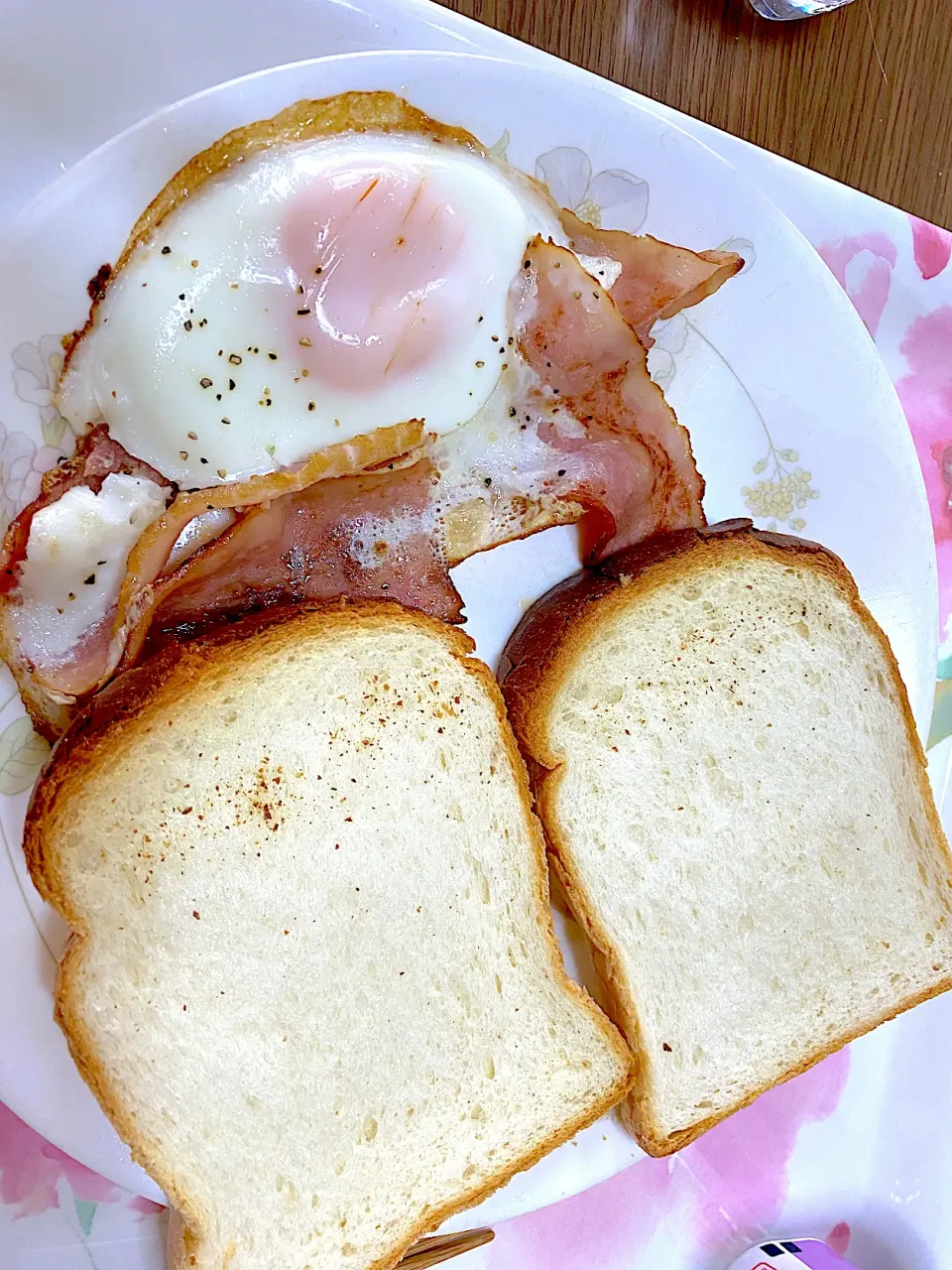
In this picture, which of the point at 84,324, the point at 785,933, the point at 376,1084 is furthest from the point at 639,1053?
the point at 84,324

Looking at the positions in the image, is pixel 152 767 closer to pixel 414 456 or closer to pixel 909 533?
pixel 414 456

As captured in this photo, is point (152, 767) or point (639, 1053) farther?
point (639, 1053)

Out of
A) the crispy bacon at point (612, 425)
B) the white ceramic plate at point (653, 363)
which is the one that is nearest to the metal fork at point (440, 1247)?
the white ceramic plate at point (653, 363)

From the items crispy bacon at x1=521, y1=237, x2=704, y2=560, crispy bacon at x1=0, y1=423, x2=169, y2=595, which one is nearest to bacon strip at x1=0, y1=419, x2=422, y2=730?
crispy bacon at x1=0, y1=423, x2=169, y2=595

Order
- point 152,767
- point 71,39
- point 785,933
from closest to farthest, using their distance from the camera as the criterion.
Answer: point 152,767, point 71,39, point 785,933

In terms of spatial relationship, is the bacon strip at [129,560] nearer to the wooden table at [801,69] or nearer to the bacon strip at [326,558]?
the bacon strip at [326,558]

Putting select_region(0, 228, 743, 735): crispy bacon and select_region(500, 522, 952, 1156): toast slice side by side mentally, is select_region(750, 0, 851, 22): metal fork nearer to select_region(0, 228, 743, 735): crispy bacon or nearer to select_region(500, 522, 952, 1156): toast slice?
select_region(0, 228, 743, 735): crispy bacon
